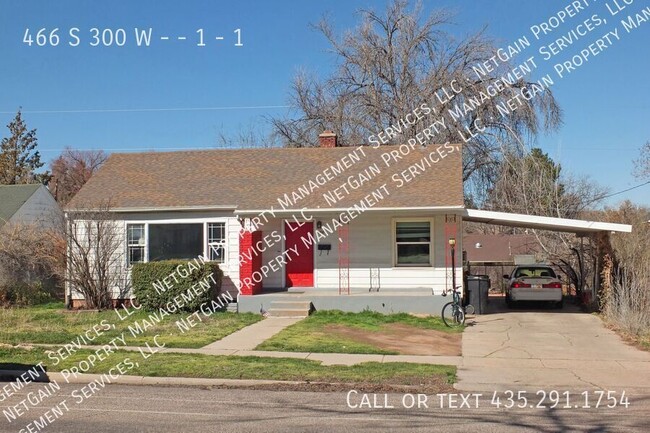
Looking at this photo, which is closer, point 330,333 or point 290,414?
point 290,414

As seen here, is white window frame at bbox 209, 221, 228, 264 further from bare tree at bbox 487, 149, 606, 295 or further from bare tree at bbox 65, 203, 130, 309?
bare tree at bbox 487, 149, 606, 295

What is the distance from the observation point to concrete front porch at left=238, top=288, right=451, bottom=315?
1808cm

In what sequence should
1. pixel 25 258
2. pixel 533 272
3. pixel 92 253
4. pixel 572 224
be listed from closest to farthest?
pixel 572 224, pixel 92 253, pixel 533 272, pixel 25 258

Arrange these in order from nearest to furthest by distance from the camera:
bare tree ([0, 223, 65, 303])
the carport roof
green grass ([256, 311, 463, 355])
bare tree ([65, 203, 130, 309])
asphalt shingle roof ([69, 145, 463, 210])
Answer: green grass ([256, 311, 463, 355]) → the carport roof → bare tree ([65, 203, 130, 309]) → asphalt shingle roof ([69, 145, 463, 210]) → bare tree ([0, 223, 65, 303])

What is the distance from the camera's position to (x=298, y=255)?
20.6 meters

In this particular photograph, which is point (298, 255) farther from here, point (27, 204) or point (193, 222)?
point (27, 204)

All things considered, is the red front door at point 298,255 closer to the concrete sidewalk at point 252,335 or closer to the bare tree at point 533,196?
the concrete sidewalk at point 252,335

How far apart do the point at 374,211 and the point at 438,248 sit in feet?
7.47

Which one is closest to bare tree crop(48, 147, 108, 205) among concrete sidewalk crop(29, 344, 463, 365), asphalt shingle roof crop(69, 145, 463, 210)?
asphalt shingle roof crop(69, 145, 463, 210)

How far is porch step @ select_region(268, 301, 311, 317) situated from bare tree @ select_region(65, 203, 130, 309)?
527 cm

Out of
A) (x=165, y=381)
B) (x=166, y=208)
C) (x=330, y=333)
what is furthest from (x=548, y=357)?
(x=166, y=208)

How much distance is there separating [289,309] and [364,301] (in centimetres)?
211

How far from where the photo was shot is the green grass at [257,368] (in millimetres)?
10562

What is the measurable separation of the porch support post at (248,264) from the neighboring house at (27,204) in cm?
1276
